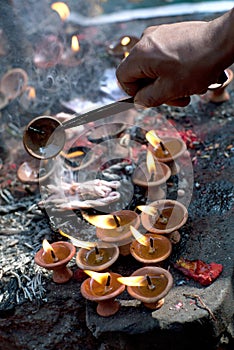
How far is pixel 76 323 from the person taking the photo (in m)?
3.72

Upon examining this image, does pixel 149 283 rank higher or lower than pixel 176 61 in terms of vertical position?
lower

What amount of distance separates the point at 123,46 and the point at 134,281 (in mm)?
3576

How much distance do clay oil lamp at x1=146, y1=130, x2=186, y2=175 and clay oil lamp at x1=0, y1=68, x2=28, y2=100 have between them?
193 centimetres

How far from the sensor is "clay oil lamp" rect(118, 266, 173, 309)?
10.4 feet

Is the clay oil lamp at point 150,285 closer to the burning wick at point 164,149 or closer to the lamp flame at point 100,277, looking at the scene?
the lamp flame at point 100,277

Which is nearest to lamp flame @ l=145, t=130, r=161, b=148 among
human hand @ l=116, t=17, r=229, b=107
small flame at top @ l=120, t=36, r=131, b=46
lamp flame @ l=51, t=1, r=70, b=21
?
human hand @ l=116, t=17, r=229, b=107

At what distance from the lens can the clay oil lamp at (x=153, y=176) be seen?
4180 mm

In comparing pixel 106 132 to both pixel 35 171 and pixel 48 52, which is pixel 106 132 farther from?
pixel 48 52

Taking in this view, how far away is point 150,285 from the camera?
3271 millimetres

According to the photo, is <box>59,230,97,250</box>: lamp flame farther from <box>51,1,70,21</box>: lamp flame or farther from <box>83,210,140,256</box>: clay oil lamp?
→ <box>51,1,70,21</box>: lamp flame

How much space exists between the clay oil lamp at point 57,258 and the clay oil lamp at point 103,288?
10.1 inches

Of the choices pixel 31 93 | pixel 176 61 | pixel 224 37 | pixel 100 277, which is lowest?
pixel 31 93

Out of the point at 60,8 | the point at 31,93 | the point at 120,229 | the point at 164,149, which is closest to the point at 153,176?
the point at 164,149

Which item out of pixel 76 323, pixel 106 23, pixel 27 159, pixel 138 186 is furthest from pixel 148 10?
pixel 76 323
